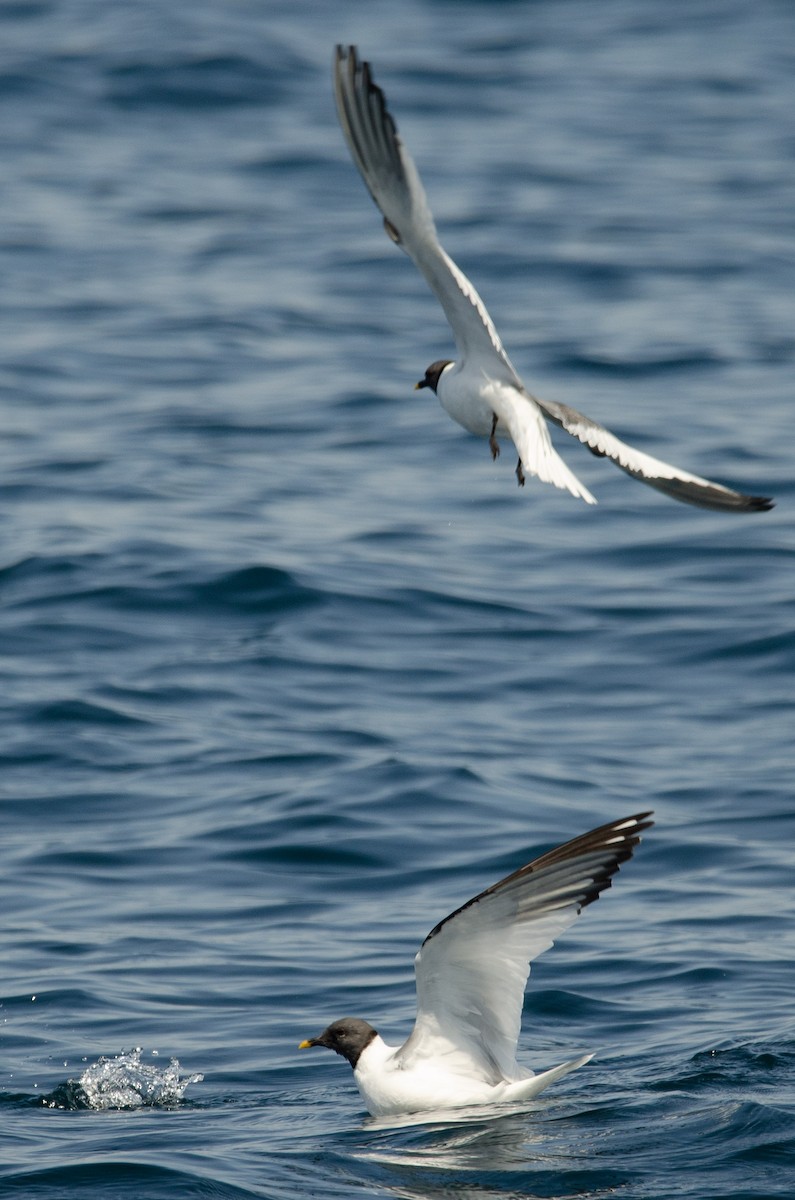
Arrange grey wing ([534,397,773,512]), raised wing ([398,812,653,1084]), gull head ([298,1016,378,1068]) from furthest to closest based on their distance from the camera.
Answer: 1. gull head ([298,1016,378,1068])
2. grey wing ([534,397,773,512])
3. raised wing ([398,812,653,1084])

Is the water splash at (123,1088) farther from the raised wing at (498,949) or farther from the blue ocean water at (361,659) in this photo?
the raised wing at (498,949)

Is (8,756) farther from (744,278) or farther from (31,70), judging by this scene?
(31,70)

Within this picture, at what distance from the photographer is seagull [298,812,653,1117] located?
7391 mm

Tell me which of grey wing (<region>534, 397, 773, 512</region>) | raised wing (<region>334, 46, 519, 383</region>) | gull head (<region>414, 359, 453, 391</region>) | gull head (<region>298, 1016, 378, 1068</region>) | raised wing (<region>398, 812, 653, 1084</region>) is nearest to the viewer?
raised wing (<region>334, 46, 519, 383</region>)

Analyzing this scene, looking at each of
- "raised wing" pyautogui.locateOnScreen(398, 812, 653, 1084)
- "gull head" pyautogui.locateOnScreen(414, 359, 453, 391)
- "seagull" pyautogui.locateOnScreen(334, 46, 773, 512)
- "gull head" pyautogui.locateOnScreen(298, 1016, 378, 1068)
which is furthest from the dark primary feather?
"gull head" pyautogui.locateOnScreen(414, 359, 453, 391)

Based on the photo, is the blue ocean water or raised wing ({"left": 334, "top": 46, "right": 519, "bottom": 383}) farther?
the blue ocean water

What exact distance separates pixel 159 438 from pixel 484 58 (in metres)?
16.0

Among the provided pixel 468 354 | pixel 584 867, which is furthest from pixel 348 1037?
pixel 468 354

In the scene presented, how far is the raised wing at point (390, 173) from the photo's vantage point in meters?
7.14

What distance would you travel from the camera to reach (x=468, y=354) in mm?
8414

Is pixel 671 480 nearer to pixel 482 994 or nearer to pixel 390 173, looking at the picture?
pixel 390 173

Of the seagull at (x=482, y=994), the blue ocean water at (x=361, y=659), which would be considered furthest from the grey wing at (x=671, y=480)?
the blue ocean water at (x=361, y=659)

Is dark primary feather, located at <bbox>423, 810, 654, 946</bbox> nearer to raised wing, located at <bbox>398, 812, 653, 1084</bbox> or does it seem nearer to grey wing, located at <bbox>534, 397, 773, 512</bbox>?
raised wing, located at <bbox>398, 812, 653, 1084</bbox>

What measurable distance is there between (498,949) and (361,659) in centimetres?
577
